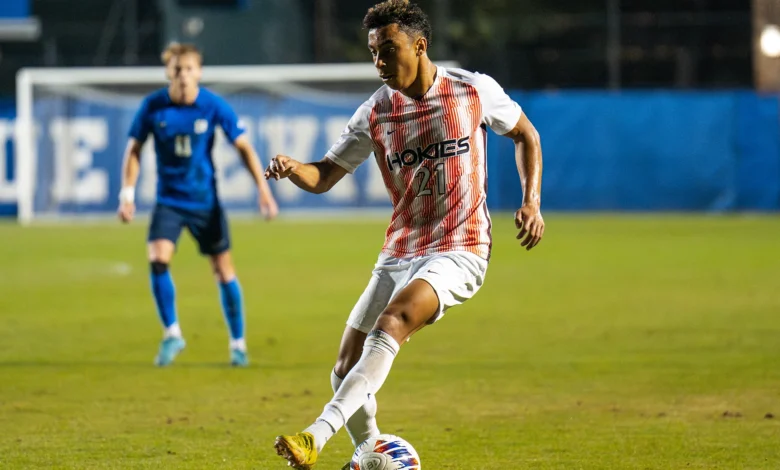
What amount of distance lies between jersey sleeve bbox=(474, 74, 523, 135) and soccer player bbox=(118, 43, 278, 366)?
4066 mm

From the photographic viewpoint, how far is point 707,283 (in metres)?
15.8

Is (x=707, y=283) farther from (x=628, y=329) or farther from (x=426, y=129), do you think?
(x=426, y=129)

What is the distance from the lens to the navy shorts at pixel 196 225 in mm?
10172

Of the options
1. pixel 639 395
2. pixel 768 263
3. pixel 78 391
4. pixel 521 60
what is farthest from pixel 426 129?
pixel 521 60

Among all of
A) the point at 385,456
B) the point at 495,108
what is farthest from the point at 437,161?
the point at 385,456

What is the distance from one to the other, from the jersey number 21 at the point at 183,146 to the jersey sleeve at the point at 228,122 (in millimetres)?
278

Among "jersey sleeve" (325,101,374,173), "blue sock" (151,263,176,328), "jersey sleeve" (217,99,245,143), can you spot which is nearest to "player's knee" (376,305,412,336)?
"jersey sleeve" (325,101,374,173)

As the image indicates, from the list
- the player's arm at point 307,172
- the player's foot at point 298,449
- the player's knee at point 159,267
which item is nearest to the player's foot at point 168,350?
the player's knee at point 159,267

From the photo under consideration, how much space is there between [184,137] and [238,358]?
5.49 feet

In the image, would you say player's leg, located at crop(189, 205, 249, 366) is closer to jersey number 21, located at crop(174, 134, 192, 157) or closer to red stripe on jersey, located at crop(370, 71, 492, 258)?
jersey number 21, located at crop(174, 134, 192, 157)

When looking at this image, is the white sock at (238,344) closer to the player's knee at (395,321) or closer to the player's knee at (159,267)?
the player's knee at (159,267)

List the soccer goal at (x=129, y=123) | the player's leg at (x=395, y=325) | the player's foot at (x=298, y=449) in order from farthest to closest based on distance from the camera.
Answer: the soccer goal at (x=129, y=123) → the player's leg at (x=395, y=325) → the player's foot at (x=298, y=449)

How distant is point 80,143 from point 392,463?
76.8 feet

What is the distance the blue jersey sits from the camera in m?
10.2
